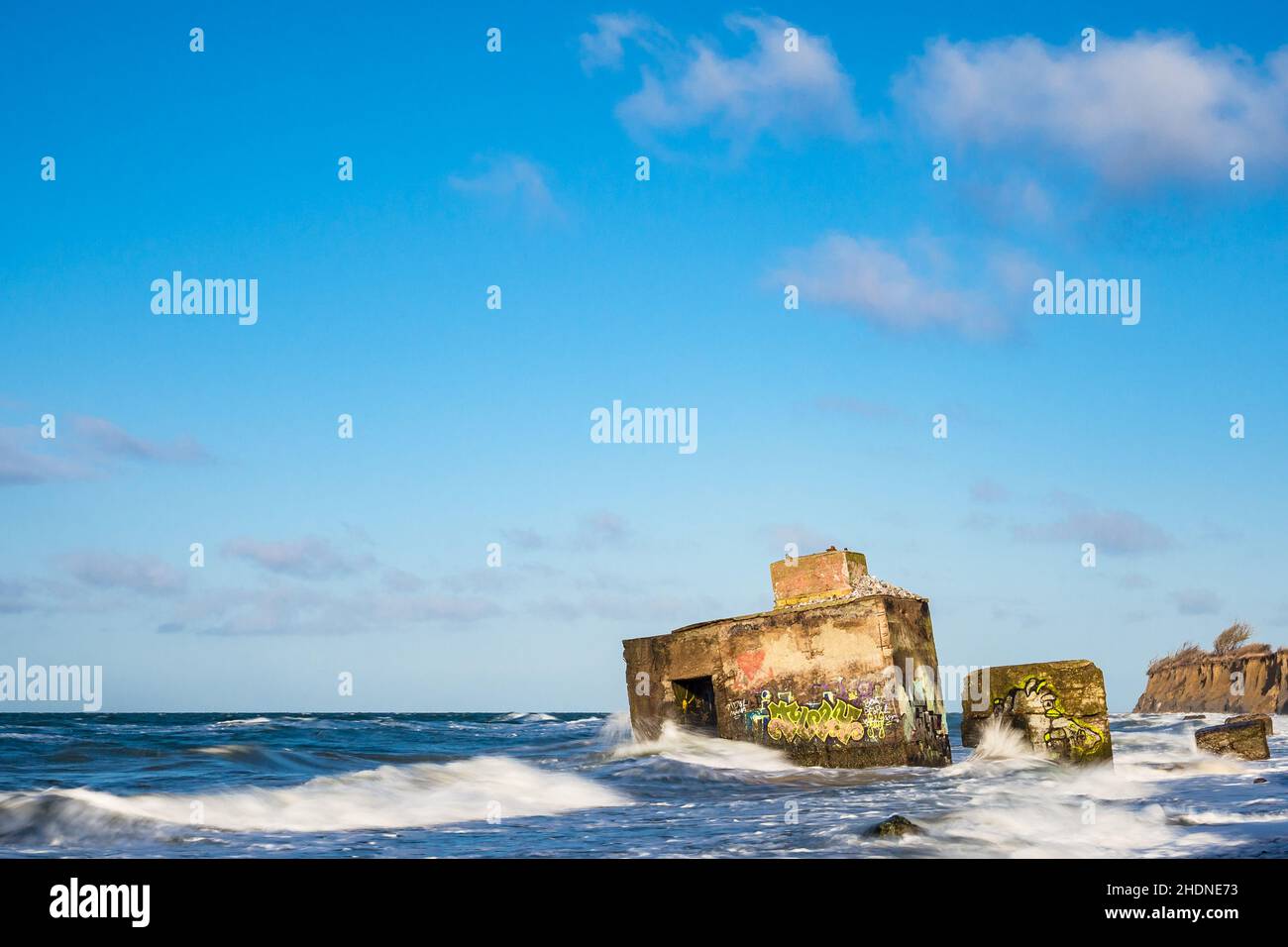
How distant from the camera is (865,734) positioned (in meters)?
15.3

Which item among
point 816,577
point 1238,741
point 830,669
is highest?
point 816,577

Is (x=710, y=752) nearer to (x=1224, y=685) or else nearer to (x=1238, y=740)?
(x=1238, y=740)

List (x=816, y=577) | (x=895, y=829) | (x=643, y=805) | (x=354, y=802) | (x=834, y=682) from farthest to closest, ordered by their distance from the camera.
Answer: (x=816, y=577)
(x=834, y=682)
(x=643, y=805)
(x=354, y=802)
(x=895, y=829)

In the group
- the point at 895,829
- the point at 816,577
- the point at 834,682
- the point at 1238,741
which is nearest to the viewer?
the point at 895,829

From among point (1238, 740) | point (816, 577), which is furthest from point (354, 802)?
point (1238, 740)

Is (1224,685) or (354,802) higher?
(354,802)

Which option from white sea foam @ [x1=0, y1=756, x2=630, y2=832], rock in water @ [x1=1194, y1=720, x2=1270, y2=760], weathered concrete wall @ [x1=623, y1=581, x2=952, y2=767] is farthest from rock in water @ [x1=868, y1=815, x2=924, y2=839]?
rock in water @ [x1=1194, y1=720, x2=1270, y2=760]

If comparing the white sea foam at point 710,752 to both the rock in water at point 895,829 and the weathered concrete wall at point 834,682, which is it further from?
the rock in water at point 895,829

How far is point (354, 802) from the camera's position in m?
12.0

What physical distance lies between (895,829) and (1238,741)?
11.9m

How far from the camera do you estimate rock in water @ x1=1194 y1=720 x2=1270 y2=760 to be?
1747cm
